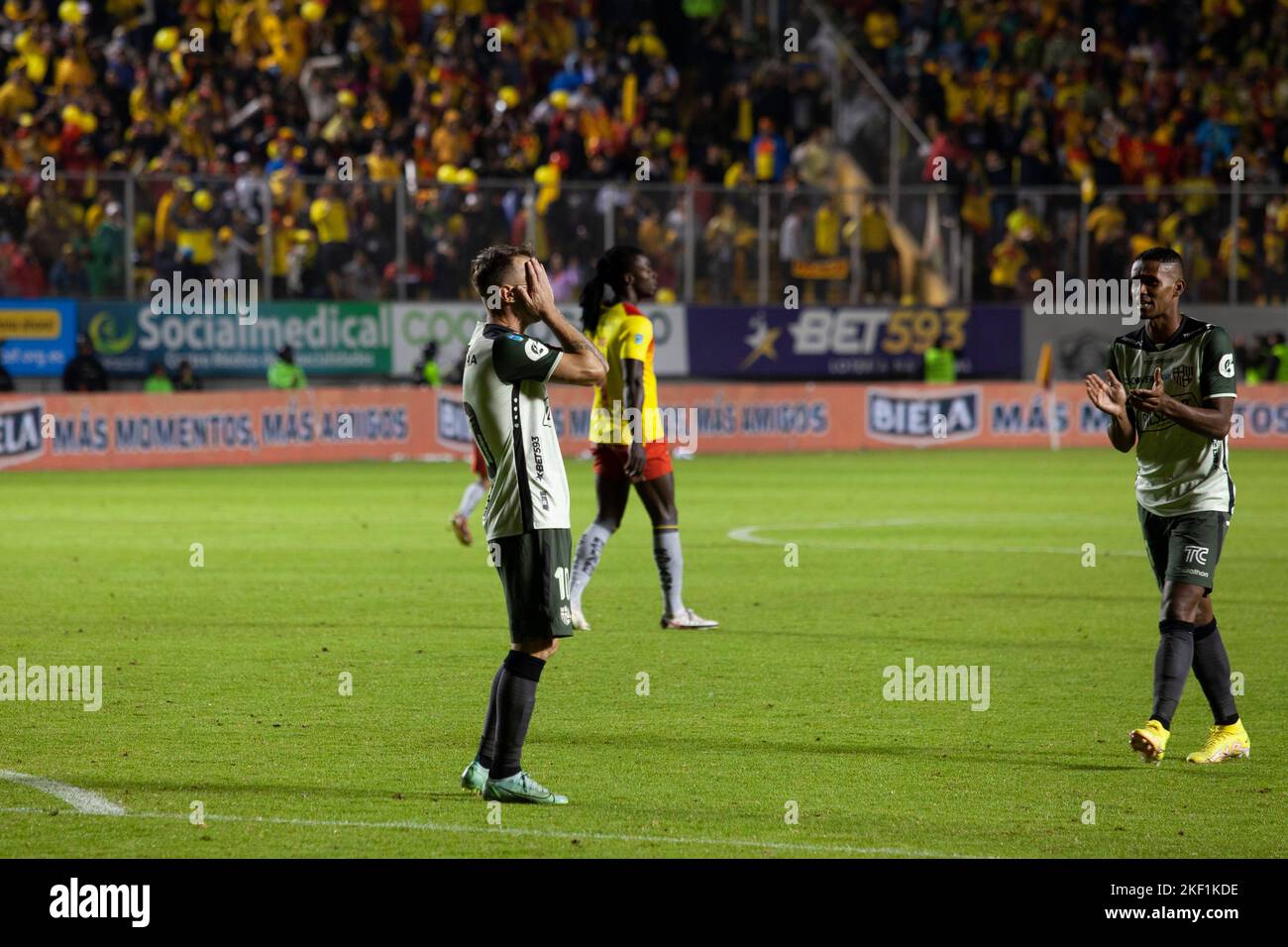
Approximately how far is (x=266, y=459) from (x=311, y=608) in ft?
51.7

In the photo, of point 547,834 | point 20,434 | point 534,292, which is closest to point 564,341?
point 534,292

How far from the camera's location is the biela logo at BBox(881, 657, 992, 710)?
10.1 m

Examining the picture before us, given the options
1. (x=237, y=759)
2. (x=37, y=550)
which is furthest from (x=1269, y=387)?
(x=237, y=759)

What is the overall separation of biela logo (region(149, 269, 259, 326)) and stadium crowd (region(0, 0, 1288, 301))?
0.25 metres

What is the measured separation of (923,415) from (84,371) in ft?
44.9

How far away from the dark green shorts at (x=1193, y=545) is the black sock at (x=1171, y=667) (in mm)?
199

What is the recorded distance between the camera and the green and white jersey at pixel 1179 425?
26.8ft

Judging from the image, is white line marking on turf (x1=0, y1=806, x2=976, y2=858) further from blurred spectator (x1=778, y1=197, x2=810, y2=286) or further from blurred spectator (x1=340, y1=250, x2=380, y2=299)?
blurred spectator (x1=778, y1=197, x2=810, y2=286)

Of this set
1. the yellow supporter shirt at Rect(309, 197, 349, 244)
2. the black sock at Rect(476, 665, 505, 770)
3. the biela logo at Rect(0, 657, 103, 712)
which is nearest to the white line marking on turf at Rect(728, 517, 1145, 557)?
the biela logo at Rect(0, 657, 103, 712)

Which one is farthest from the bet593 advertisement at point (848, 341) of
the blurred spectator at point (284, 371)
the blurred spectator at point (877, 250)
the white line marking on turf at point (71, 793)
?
the white line marking on turf at point (71, 793)

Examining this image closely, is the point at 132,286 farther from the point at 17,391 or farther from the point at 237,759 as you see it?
the point at 237,759

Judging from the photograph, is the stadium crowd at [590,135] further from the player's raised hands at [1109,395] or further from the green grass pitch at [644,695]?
the player's raised hands at [1109,395]

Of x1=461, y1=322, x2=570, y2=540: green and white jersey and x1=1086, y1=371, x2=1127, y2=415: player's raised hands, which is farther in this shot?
x1=1086, y1=371, x2=1127, y2=415: player's raised hands

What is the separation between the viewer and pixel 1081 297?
33.5 m
